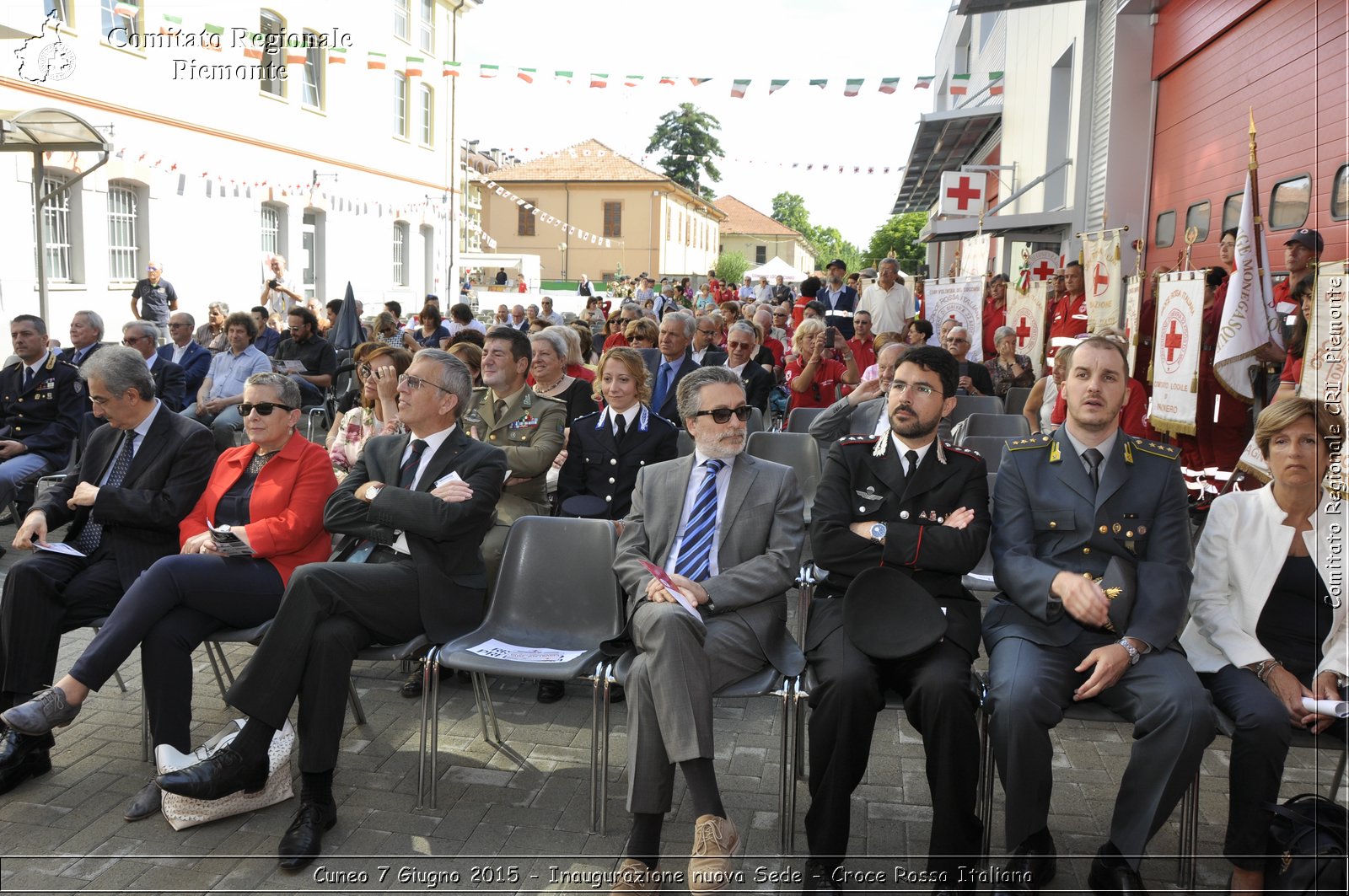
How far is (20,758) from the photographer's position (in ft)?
12.0

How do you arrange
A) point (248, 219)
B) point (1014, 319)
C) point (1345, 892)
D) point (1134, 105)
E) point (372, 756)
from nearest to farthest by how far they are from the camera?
1. point (1345, 892)
2. point (372, 756)
3. point (1014, 319)
4. point (1134, 105)
5. point (248, 219)

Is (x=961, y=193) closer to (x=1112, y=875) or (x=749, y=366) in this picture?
(x=749, y=366)

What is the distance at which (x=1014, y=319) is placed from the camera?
1066 cm

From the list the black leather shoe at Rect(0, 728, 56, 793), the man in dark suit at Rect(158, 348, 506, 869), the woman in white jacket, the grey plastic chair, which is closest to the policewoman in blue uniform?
the grey plastic chair

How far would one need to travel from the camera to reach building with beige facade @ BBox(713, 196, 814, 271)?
91438 mm

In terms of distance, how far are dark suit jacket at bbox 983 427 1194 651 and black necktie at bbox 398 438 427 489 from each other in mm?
2170

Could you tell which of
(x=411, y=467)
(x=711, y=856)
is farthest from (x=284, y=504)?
(x=711, y=856)

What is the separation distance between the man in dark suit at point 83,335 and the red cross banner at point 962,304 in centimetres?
740

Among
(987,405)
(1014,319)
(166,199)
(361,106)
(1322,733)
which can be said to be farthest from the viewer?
(361,106)

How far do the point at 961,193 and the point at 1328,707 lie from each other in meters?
15.1

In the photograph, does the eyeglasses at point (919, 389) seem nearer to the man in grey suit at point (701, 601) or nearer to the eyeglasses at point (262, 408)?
the man in grey suit at point (701, 601)

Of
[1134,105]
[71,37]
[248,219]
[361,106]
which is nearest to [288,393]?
[1134,105]

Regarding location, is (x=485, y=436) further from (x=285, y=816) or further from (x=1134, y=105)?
(x=1134, y=105)

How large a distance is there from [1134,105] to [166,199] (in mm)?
14657
